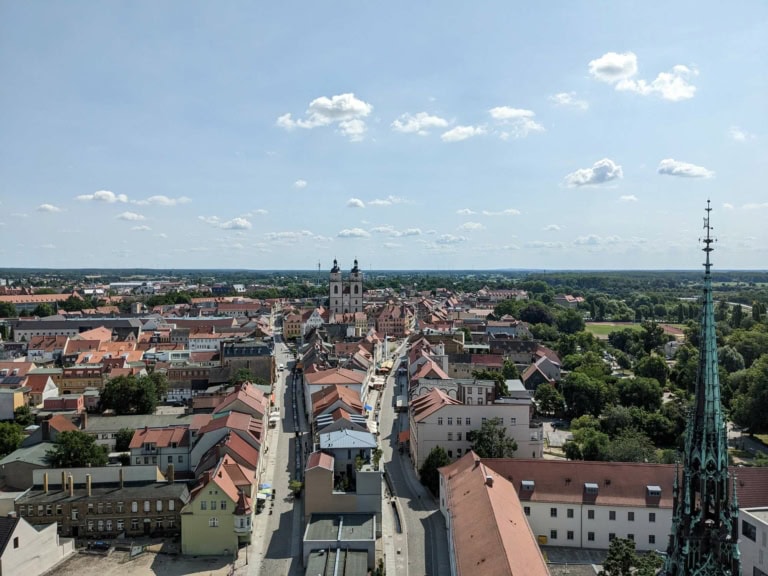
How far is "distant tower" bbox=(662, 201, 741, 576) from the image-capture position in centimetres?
1199

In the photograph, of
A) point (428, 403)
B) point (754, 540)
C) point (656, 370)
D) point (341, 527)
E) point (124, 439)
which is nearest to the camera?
point (754, 540)

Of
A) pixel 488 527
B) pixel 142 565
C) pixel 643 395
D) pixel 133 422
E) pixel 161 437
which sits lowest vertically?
pixel 142 565

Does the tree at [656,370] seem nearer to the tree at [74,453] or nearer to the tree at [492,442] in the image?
the tree at [492,442]

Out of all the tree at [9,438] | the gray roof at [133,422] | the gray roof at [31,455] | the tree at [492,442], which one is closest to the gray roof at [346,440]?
the tree at [492,442]

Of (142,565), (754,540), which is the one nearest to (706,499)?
(754,540)

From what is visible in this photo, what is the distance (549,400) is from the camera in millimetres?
68000

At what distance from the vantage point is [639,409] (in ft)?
197

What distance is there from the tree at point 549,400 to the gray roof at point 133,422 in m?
37.1

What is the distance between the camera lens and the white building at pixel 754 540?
1196 inches

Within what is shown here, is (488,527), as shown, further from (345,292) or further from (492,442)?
(345,292)

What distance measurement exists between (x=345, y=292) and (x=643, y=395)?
267 feet

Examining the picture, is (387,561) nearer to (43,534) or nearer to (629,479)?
(629,479)

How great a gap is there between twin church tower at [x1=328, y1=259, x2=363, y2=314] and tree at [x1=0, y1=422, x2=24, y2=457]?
3397 inches

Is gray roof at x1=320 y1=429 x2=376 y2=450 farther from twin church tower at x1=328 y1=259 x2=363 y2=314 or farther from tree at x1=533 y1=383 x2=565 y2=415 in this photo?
twin church tower at x1=328 y1=259 x2=363 y2=314
